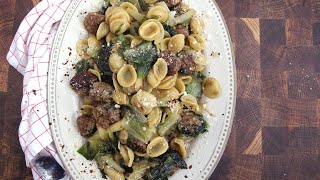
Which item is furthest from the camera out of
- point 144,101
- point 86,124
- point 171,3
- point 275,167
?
point 275,167

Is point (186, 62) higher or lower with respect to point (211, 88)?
higher

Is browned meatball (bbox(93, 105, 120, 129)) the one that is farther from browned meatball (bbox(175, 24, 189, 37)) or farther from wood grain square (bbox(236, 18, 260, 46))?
wood grain square (bbox(236, 18, 260, 46))

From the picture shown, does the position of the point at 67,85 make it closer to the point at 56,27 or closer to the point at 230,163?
the point at 56,27

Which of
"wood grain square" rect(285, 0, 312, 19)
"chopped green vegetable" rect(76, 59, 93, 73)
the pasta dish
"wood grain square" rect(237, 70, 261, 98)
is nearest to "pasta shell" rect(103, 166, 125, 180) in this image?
the pasta dish

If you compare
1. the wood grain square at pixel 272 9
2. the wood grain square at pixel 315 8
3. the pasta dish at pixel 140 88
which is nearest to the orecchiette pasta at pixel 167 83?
the pasta dish at pixel 140 88

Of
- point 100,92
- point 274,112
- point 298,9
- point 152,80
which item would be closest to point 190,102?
point 152,80

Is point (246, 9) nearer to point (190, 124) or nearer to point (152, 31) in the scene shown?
point (152, 31)
